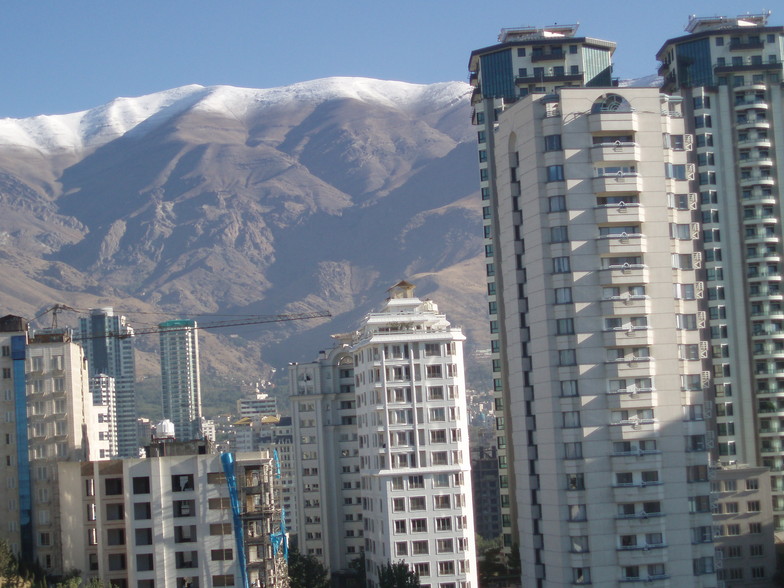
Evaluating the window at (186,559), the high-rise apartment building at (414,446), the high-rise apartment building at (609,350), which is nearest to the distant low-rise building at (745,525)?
the high-rise apartment building at (414,446)

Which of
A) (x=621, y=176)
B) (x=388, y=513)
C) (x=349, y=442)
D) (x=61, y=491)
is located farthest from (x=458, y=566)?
(x=621, y=176)

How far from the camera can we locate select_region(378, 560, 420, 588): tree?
97125mm

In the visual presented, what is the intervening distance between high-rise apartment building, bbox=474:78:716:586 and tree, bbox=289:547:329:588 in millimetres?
27631

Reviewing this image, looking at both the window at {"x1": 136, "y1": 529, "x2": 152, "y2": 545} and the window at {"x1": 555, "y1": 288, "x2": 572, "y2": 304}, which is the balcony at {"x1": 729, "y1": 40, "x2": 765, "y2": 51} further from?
the window at {"x1": 136, "y1": 529, "x2": 152, "y2": 545}

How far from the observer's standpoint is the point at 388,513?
349ft

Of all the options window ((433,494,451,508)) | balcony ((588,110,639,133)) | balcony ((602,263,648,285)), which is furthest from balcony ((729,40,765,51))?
balcony ((602,263,648,285))

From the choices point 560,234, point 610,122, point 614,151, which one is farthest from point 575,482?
point 610,122

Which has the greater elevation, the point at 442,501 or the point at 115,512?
the point at 115,512

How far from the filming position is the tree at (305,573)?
10381 centimetres

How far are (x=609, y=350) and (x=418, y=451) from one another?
108ft

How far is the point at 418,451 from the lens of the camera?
107375mm

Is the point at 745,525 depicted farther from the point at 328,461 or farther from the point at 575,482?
the point at 575,482

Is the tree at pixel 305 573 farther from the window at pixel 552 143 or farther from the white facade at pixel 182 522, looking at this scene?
the window at pixel 552 143

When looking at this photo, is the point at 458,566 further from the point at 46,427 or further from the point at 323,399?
the point at 46,427
